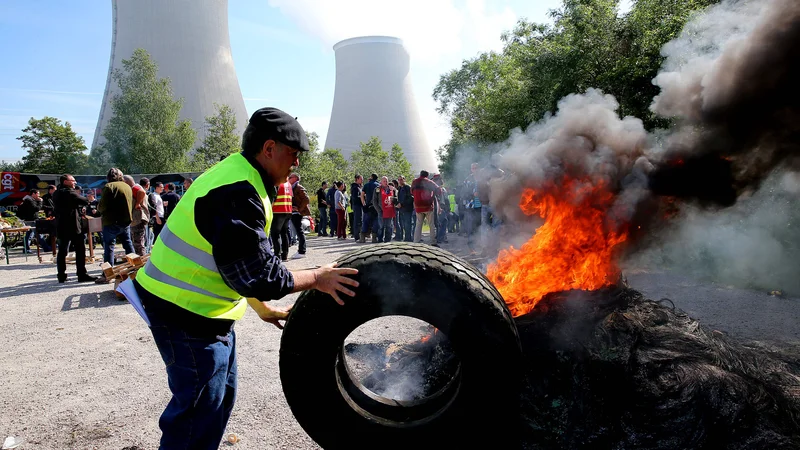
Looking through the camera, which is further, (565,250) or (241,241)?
(565,250)

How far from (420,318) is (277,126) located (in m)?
1.09

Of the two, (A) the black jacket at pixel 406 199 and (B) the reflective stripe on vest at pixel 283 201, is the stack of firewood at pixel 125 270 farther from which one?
(A) the black jacket at pixel 406 199

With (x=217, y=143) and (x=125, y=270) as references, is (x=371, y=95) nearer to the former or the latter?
(x=217, y=143)

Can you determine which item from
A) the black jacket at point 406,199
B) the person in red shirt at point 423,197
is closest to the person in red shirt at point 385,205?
the black jacket at point 406,199

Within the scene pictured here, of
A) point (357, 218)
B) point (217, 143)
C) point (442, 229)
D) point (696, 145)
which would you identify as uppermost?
point (217, 143)

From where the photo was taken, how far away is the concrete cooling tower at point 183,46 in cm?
3581

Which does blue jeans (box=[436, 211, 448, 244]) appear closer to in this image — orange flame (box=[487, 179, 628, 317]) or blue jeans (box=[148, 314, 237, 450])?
orange flame (box=[487, 179, 628, 317])

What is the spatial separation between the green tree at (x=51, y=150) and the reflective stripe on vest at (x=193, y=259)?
38619 millimetres

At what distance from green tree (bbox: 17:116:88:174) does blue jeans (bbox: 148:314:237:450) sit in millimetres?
38702

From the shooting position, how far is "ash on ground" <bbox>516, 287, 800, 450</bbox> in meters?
2.48

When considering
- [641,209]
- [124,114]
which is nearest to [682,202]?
[641,209]

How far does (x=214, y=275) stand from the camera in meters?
1.92

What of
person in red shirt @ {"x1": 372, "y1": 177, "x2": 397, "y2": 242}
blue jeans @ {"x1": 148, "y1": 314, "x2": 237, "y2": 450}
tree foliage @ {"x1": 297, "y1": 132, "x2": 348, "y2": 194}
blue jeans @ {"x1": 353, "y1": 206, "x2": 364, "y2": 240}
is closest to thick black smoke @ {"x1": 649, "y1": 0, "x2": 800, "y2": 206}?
blue jeans @ {"x1": 148, "y1": 314, "x2": 237, "y2": 450}

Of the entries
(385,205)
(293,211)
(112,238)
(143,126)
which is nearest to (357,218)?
(385,205)
